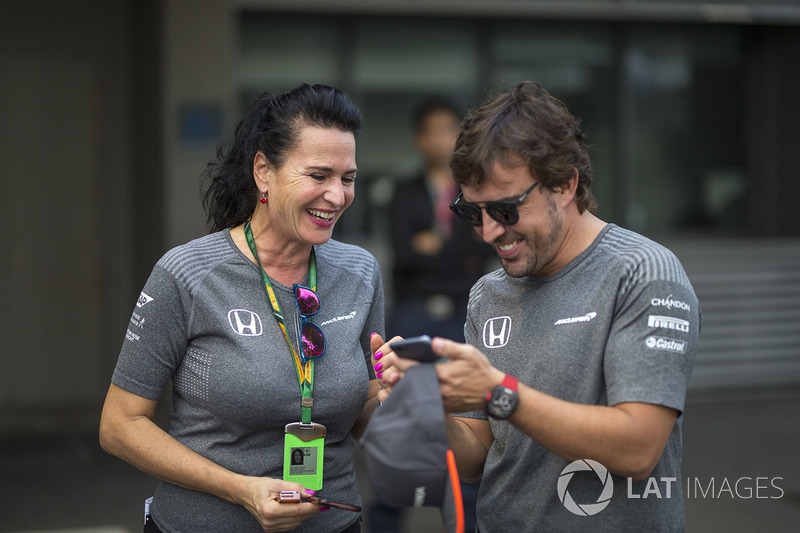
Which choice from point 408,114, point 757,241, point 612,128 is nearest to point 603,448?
point 408,114

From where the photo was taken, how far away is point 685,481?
6.02 meters

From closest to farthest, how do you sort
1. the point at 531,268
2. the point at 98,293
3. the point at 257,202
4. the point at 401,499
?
1. the point at 401,499
2. the point at 531,268
3. the point at 257,202
4. the point at 98,293

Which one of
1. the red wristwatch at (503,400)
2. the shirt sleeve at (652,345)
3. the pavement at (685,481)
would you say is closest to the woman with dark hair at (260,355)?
the red wristwatch at (503,400)

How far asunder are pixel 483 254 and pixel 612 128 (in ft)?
13.2

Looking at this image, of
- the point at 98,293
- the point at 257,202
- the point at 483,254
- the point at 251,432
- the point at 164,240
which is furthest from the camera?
the point at 98,293

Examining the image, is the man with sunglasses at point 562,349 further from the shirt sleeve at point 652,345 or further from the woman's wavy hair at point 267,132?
the woman's wavy hair at point 267,132

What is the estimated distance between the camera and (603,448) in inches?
84.4

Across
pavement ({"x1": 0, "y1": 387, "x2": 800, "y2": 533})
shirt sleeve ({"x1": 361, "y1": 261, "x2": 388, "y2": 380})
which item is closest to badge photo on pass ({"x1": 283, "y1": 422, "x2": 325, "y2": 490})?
shirt sleeve ({"x1": 361, "y1": 261, "x2": 388, "y2": 380})

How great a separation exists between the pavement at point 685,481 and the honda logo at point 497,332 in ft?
9.93

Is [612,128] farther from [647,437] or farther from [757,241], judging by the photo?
[647,437]

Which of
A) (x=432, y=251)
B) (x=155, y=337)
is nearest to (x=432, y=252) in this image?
(x=432, y=251)

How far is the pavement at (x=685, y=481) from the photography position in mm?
5387

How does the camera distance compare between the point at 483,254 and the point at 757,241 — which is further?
the point at 757,241

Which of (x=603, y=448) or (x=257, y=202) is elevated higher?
(x=257, y=202)
